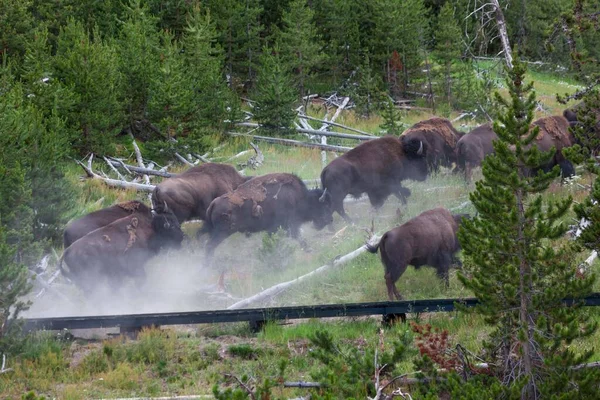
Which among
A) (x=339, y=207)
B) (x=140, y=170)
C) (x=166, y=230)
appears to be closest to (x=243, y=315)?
(x=166, y=230)

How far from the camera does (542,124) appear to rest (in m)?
18.8

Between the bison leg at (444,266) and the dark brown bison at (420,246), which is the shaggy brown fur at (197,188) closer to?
the dark brown bison at (420,246)

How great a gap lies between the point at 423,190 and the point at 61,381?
10957 mm

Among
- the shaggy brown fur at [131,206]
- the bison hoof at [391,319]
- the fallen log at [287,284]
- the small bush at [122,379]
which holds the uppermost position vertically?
the shaggy brown fur at [131,206]

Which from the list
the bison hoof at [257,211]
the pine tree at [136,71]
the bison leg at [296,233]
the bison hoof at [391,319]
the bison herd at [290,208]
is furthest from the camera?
the pine tree at [136,71]

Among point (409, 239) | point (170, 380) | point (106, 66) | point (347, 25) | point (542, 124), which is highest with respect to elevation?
point (347, 25)

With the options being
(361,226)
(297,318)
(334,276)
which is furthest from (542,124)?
(297,318)

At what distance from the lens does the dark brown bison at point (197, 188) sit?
16891 millimetres

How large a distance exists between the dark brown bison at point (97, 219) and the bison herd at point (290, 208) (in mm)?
18

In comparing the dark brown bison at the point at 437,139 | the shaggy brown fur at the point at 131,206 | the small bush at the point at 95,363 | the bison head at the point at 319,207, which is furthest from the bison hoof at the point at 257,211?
the small bush at the point at 95,363

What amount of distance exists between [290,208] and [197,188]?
6.60 feet

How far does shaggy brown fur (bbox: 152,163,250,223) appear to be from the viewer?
55.4 ft

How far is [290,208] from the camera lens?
17156mm

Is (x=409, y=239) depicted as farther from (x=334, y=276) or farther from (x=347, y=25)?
(x=347, y=25)
